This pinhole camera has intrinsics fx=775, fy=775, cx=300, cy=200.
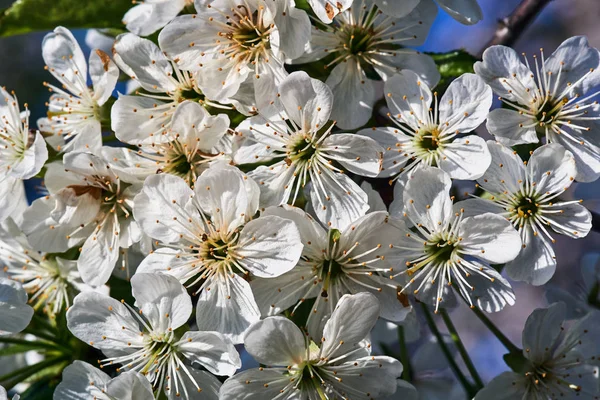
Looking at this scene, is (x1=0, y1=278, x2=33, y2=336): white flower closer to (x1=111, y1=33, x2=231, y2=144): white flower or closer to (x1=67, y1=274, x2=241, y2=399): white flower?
(x1=67, y1=274, x2=241, y2=399): white flower

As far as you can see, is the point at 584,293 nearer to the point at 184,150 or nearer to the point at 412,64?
the point at 412,64

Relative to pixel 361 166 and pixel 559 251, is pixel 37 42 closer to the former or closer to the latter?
pixel 559 251

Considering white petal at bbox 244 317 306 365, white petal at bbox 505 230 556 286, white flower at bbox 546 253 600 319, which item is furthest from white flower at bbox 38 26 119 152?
white flower at bbox 546 253 600 319

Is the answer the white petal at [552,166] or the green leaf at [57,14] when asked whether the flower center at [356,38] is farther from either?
the green leaf at [57,14]

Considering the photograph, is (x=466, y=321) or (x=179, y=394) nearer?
(x=179, y=394)

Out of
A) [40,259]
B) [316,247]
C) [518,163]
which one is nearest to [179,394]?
[316,247]

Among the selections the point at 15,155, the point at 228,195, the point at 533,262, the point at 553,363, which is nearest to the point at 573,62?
the point at 533,262


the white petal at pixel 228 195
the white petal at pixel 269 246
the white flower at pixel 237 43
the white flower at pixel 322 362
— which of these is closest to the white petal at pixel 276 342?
the white flower at pixel 322 362
